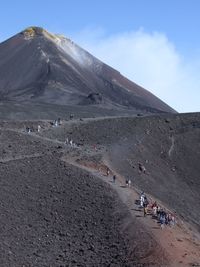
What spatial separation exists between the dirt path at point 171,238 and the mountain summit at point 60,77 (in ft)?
185

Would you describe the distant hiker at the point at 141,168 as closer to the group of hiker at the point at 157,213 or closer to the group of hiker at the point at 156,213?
the group of hiker at the point at 156,213

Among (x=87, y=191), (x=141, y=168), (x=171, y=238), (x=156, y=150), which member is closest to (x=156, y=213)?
(x=171, y=238)

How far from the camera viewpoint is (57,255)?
36562 millimetres

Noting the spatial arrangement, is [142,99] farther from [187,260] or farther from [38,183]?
[187,260]

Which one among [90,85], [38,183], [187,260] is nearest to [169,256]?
[187,260]

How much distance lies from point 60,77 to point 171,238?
258 ft

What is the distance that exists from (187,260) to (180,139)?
3605 centimetres

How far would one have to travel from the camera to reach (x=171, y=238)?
3719cm

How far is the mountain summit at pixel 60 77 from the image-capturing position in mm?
105875

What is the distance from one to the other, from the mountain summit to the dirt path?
185 ft

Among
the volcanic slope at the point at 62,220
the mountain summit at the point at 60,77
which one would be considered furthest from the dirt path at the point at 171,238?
the mountain summit at the point at 60,77

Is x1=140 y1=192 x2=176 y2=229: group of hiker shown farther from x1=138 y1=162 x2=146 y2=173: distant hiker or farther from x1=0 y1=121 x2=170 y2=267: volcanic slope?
x1=138 y1=162 x2=146 y2=173: distant hiker

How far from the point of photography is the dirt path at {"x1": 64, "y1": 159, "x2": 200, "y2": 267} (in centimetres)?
3472

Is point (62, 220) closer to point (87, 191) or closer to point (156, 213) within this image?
point (87, 191)
